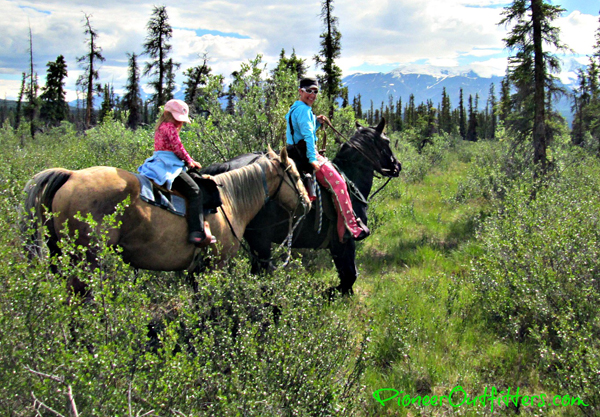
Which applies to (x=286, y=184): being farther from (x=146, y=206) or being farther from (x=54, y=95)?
(x=54, y=95)

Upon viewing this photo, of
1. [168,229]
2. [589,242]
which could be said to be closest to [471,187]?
[589,242]

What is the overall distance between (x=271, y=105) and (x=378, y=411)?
568 centimetres

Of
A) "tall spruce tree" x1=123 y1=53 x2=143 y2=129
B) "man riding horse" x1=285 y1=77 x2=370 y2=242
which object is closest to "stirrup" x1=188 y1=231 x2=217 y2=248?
"man riding horse" x1=285 y1=77 x2=370 y2=242

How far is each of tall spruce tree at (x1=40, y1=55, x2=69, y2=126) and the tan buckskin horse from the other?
45091 mm

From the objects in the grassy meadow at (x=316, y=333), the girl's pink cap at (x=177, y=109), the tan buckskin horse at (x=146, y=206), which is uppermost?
the girl's pink cap at (x=177, y=109)

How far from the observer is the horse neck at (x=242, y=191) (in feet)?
14.4

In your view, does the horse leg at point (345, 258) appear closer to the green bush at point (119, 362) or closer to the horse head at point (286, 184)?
the horse head at point (286, 184)

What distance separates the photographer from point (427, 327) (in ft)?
15.9

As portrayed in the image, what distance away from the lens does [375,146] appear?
6621 millimetres

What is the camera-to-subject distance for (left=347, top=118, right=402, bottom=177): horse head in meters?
6.50

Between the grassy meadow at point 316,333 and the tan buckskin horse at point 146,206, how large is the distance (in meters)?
0.20

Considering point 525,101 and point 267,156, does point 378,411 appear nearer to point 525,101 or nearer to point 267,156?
point 267,156

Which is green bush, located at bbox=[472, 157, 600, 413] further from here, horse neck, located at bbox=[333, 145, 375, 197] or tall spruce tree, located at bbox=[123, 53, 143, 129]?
tall spruce tree, located at bbox=[123, 53, 143, 129]

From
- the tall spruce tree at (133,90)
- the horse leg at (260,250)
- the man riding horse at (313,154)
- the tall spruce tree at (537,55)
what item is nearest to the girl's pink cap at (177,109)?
the man riding horse at (313,154)
